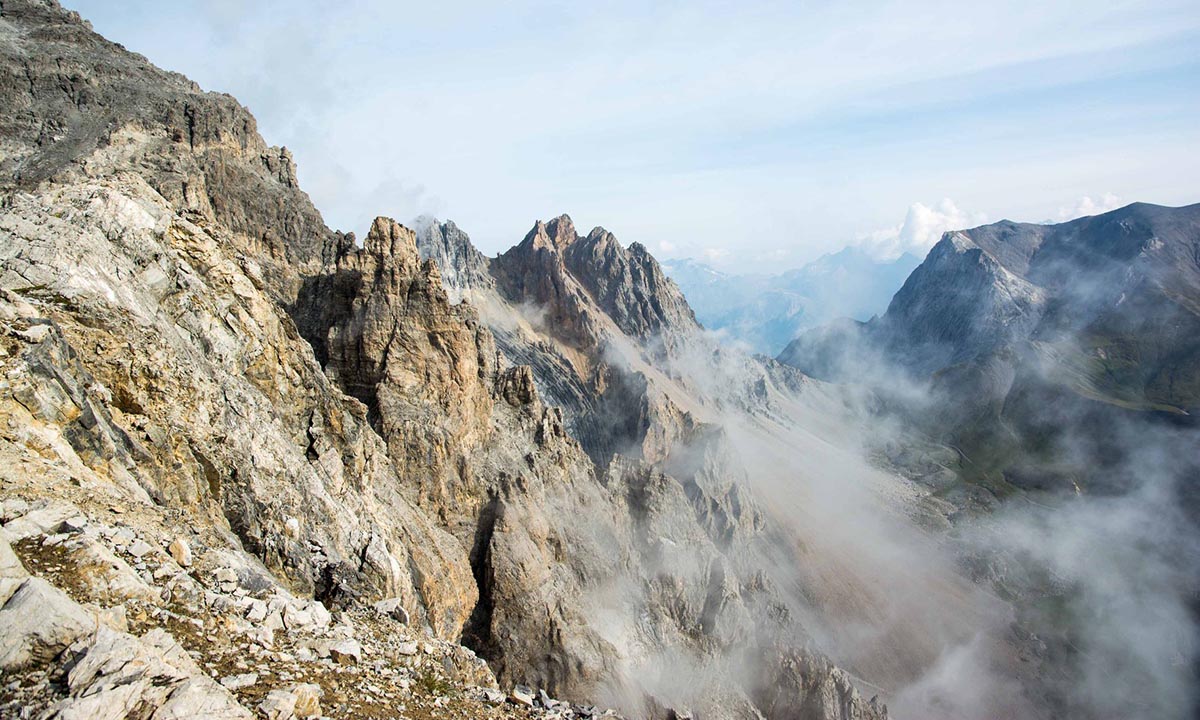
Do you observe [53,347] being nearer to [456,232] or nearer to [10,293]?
[10,293]

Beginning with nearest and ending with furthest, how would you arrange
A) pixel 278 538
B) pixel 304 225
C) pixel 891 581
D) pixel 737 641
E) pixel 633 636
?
pixel 278 538, pixel 633 636, pixel 737 641, pixel 304 225, pixel 891 581

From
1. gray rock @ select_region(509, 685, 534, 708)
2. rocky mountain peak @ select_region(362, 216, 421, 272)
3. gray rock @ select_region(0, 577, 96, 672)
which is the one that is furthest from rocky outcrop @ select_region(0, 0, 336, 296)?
gray rock @ select_region(0, 577, 96, 672)

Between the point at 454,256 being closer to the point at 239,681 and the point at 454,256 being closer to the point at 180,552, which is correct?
the point at 180,552

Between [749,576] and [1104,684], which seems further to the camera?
[1104,684]

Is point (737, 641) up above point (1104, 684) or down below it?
above

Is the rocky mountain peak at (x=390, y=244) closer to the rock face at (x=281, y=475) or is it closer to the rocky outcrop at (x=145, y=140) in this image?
the rock face at (x=281, y=475)

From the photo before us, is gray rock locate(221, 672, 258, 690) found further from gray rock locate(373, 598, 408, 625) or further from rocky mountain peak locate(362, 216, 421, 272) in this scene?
rocky mountain peak locate(362, 216, 421, 272)

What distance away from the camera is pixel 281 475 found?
A: 2836 cm

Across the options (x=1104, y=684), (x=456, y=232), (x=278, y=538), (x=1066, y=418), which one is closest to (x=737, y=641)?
(x=278, y=538)

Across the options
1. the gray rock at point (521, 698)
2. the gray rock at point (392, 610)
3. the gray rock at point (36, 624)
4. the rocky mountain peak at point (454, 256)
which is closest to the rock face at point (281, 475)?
the gray rock at point (36, 624)

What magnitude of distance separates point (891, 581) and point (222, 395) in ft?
428

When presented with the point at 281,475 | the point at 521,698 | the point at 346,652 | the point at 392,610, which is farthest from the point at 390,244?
the point at 346,652

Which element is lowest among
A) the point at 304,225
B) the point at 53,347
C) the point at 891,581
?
the point at 891,581

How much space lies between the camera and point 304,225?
9450 centimetres
